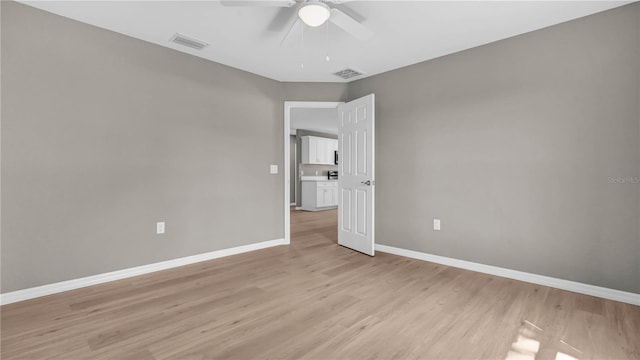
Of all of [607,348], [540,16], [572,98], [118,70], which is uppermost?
[540,16]

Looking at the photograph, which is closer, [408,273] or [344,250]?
[408,273]

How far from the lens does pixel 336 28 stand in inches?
111

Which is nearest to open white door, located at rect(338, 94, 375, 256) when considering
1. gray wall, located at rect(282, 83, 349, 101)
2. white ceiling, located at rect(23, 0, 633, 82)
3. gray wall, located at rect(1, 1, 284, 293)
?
gray wall, located at rect(282, 83, 349, 101)

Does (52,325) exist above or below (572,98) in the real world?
below

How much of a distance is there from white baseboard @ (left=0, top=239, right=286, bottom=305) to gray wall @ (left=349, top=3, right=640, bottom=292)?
2249mm

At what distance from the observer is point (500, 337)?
184 cm

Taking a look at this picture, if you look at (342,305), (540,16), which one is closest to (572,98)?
(540,16)

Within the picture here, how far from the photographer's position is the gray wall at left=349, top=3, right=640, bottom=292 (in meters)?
2.44

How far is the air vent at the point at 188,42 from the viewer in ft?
9.76

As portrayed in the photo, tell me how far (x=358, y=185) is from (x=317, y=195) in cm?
448

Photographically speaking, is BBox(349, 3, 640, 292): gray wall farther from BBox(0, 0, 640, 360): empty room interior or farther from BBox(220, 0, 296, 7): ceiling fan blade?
BBox(220, 0, 296, 7): ceiling fan blade

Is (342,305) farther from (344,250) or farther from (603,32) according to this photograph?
(603,32)

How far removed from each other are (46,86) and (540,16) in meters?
4.33

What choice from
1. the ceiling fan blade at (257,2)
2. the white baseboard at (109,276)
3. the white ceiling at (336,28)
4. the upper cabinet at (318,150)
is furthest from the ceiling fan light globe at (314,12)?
the upper cabinet at (318,150)
